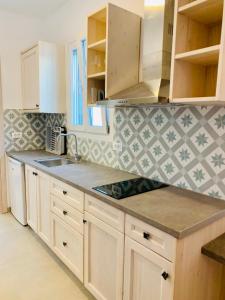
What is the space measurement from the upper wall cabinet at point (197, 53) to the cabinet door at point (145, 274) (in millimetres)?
876

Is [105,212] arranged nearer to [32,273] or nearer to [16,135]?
[32,273]

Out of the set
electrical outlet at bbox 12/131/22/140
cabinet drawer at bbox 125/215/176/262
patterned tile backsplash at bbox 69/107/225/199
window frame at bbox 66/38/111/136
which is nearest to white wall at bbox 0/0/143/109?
window frame at bbox 66/38/111/136

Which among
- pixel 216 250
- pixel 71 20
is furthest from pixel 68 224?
pixel 71 20

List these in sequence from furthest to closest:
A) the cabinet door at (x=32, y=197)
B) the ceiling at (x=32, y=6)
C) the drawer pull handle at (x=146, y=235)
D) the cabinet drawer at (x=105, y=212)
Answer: the ceiling at (x=32, y=6)
the cabinet door at (x=32, y=197)
the cabinet drawer at (x=105, y=212)
the drawer pull handle at (x=146, y=235)

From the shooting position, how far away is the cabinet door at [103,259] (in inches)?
60.7

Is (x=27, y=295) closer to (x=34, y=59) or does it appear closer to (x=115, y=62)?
(x=115, y=62)

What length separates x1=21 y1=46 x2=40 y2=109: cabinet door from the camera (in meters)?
2.96

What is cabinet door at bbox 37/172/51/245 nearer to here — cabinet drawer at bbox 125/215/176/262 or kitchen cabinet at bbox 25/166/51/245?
kitchen cabinet at bbox 25/166/51/245

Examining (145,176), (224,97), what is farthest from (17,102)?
(224,97)

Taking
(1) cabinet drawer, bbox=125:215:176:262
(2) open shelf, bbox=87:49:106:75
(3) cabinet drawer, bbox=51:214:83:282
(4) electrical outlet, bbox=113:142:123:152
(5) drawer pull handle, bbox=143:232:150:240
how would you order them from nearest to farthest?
1. (1) cabinet drawer, bbox=125:215:176:262
2. (5) drawer pull handle, bbox=143:232:150:240
3. (3) cabinet drawer, bbox=51:214:83:282
4. (2) open shelf, bbox=87:49:106:75
5. (4) electrical outlet, bbox=113:142:123:152

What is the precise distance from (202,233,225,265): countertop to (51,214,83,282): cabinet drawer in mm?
968

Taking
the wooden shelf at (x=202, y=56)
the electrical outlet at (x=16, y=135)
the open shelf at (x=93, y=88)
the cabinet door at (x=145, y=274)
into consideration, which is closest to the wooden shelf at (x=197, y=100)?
the wooden shelf at (x=202, y=56)

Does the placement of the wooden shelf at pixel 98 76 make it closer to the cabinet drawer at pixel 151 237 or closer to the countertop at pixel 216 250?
the cabinet drawer at pixel 151 237

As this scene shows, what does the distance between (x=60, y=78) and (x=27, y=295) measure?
2.37m
